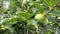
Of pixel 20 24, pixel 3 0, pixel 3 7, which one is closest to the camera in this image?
pixel 20 24

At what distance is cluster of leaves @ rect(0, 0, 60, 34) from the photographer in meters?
0.74

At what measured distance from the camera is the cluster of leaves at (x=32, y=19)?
0.74 metres

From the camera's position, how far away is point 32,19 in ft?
2.49

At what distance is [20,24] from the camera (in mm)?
834

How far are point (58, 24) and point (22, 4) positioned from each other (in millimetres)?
222

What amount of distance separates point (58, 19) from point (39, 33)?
0.39ft

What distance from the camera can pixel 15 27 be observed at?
86 centimetres

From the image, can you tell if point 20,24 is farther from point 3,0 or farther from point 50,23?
point 3,0

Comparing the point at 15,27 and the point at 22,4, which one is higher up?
the point at 22,4

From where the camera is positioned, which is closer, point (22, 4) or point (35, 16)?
point (35, 16)

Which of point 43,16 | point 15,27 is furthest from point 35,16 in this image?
point 15,27

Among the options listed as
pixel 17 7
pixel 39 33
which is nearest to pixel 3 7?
pixel 17 7

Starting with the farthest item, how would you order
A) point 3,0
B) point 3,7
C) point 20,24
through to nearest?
point 3,0, point 3,7, point 20,24

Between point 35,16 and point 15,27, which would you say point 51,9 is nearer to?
point 35,16
